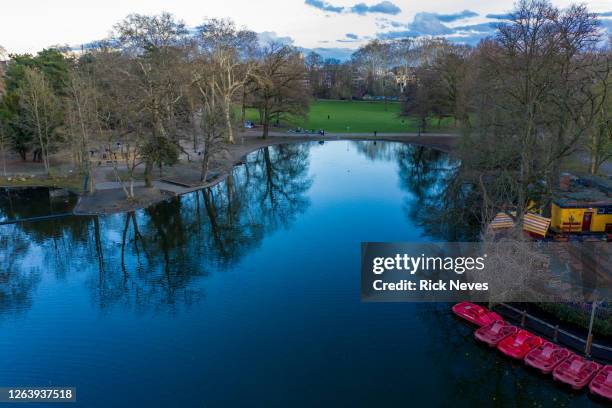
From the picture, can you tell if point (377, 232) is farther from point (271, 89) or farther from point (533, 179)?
point (271, 89)

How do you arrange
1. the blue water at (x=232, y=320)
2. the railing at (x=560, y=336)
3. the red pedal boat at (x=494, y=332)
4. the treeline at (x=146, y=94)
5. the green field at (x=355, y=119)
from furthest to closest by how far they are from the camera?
the green field at (x=355, y=119), the treeline at (x=146, y=94), the red pedal boat at (x=494, y=332), the railing at (x=560, y=336), the blue water at (x=232, y=320)

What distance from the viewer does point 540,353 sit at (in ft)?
59.5

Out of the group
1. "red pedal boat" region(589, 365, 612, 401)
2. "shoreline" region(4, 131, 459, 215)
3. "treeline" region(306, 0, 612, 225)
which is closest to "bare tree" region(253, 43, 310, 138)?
"shoreline" region(4, 131, 459, 215)

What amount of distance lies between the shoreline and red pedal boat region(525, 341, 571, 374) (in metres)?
31.0

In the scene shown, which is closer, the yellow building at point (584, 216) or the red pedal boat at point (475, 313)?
the red pedal boat at point (475, 313)

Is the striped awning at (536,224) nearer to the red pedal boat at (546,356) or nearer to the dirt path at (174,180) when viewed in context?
the red pedal boat at (546,356)

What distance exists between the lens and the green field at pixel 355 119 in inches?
3366

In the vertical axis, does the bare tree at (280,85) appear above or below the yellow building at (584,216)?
above

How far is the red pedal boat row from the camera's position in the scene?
16.6 m

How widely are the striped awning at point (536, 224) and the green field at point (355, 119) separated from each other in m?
52.8

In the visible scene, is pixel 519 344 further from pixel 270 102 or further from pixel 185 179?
pixel 270 102

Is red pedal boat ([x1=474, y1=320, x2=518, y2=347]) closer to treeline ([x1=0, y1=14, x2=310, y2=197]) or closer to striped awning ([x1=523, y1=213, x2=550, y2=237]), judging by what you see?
striped awning ([x1=523, y1=213, x2=550, y2=237])

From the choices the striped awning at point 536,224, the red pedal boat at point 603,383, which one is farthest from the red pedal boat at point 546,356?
the striped awning at point 536,224

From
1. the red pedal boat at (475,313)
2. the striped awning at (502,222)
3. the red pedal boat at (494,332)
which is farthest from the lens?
the striped awning at (502,222)
